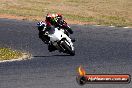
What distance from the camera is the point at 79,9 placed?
208ft

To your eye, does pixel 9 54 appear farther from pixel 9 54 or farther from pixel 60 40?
→ pixel 60 40

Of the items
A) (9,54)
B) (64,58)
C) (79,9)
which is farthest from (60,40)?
(79,9)

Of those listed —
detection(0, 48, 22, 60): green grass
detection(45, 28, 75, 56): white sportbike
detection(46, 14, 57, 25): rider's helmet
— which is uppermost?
detection(46, 14, 57, 25): rider's helmet

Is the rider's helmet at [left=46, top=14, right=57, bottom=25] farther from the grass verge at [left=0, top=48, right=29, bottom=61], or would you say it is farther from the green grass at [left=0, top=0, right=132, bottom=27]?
the green grass at [left=0, top=0, right=132, bottom=27]

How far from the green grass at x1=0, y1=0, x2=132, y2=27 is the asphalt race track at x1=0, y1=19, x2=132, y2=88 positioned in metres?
6.39

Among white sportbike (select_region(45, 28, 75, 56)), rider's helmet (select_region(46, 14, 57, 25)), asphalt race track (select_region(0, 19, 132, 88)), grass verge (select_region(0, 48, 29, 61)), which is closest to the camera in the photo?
rider's helmet (select_region(46, 14, 57, 25))

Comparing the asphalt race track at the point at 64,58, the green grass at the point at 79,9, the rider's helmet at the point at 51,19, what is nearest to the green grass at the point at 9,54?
the asphalt race track at the point at 64,58

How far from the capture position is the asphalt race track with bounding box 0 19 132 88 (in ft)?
66.9

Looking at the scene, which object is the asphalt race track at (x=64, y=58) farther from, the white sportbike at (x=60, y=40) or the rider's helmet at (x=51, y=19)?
the rider's helmet at (x=51, y=19)

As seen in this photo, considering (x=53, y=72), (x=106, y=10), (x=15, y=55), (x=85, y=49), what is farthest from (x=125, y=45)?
(x=106, y=10)

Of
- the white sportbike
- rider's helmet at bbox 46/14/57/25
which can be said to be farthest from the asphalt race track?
rider's helmet at bbox 46/14/57/25

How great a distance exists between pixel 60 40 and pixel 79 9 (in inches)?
1829

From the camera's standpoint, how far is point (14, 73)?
2225 centimetres

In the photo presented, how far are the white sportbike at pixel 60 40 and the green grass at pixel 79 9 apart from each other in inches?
1251
